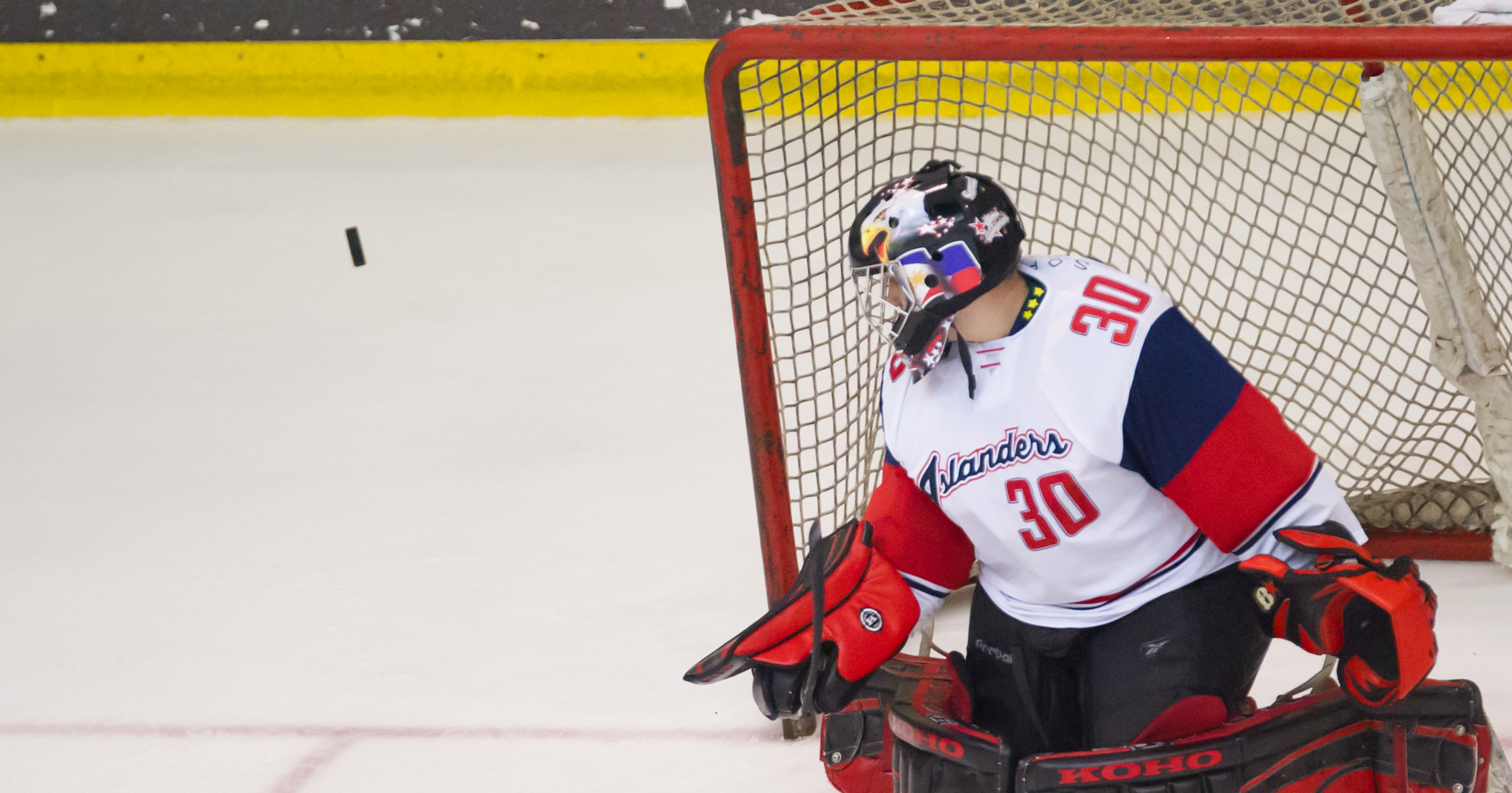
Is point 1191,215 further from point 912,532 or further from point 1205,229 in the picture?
point 912,532

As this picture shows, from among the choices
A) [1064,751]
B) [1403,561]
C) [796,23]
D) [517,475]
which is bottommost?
[517,475]

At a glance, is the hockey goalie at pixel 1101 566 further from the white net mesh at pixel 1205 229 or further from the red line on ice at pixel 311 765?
the red line on ice at pixel 311 765

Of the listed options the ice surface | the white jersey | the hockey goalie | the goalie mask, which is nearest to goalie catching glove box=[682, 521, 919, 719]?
the hockey goalie

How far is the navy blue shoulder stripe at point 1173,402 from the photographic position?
1.24 meters

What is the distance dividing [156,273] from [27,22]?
2175 mm

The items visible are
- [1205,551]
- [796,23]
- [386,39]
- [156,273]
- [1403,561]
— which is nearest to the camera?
[1403,561]

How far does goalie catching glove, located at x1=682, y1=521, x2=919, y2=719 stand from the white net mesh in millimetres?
368

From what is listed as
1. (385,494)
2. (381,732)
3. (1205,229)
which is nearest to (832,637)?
(381,732)

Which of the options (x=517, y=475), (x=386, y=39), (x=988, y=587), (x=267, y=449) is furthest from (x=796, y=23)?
(x=386, y=39)

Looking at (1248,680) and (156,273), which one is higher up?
(1248,680)

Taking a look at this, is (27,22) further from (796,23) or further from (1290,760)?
(1290,760)

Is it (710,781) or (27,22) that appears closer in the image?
(710,781)

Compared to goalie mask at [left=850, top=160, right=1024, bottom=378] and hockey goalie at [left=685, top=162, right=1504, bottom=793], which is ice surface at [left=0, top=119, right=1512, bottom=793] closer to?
hockey goalie at [left=685, top=162, right=1504, bottom=793]

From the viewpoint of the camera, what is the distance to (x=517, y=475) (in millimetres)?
2746
